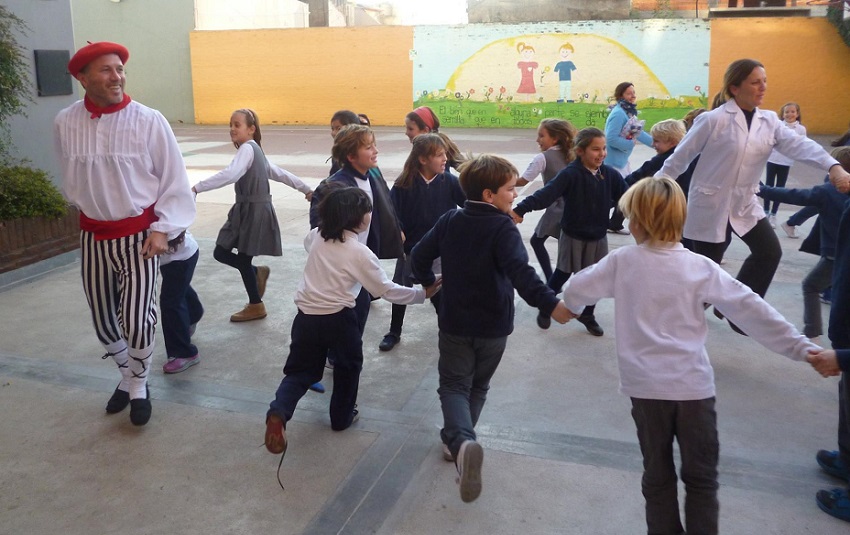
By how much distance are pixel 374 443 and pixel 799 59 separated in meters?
20.5

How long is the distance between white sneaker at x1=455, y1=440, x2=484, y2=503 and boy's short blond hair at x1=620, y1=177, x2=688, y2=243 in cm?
101

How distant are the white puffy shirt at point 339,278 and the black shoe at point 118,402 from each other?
3.92 feet

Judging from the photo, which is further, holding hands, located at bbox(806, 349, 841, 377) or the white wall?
the white wall

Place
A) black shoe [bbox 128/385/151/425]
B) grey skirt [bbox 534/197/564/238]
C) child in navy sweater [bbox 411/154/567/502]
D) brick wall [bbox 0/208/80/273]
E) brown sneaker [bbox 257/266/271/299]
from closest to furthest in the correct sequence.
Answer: child in navy sweater [bbox 411/154/567/502] → black shoe [bbox 128/385/151/425] → brown sneaker [bbox 257/266/271/299] → grey skirt [bbox 534/197/564/238] → brick wall [bbox 0/208/80/273]

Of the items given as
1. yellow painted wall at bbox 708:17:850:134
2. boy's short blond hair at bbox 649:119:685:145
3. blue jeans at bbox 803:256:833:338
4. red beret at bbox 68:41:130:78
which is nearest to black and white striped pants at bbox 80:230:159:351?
red beret at bbox 68:41:130:78

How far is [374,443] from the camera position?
11.3 feet

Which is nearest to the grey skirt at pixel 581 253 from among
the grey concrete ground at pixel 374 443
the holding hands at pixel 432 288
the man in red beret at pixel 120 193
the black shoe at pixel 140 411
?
the grey concrete ground at pixel 374 443

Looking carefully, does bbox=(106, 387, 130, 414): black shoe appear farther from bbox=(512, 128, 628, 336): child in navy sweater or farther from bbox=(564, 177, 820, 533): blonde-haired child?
bbox=(564, 177, 820, 533): blonde-haired child

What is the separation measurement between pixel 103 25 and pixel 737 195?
25.3 meters

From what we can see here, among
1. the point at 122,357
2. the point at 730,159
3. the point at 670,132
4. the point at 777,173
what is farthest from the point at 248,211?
the point at 777,173

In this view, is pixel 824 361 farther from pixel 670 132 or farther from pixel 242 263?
pixel 242 263

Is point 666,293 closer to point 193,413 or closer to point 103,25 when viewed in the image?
point 193,413

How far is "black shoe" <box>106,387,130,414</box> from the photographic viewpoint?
12.4 ft

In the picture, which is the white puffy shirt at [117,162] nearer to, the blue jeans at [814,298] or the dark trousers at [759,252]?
the dark trousers at [759,252]
